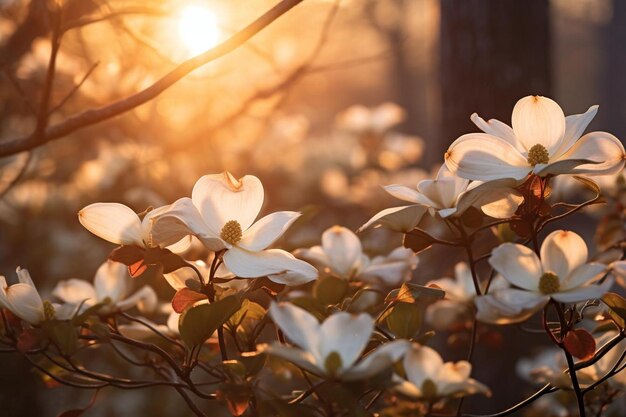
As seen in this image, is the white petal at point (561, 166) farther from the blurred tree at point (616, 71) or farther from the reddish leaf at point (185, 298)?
the blurred tree at point (616, 71)

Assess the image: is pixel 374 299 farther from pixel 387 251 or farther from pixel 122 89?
pixel 122 89

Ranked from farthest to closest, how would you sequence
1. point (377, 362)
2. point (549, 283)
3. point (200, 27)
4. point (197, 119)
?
point (197, 119)
point (200, 27)
point (549, 283)
point (377, 362)

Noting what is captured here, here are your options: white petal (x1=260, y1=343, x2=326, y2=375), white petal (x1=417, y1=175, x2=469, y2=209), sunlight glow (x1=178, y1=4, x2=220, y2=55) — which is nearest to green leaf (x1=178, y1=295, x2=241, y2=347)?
white petal (x1=260, y1=343, x2=326, y2=375)

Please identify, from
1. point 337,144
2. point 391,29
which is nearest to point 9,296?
point 337,144

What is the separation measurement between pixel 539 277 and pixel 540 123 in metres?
0.15

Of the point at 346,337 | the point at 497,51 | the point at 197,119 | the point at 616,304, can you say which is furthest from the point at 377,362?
the point at 197,119

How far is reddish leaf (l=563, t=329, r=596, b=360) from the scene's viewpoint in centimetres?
67

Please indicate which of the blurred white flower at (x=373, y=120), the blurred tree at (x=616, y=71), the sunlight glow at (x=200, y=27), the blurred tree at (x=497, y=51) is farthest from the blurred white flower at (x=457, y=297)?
the blurred tree at (x=616, y=71)

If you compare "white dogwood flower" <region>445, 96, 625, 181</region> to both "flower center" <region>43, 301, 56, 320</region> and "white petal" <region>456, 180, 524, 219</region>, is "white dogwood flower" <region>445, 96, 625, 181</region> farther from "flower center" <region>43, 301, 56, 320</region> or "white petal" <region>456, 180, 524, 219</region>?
"flower center" <region>43, 301, 56, 320</region>

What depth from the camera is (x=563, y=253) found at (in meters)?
0.66

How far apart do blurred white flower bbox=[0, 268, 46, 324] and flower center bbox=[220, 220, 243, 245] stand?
179mm

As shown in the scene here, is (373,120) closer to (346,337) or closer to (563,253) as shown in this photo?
(563,253)

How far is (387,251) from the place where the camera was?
3.93ft

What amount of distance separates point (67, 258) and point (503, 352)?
141 centimetres
